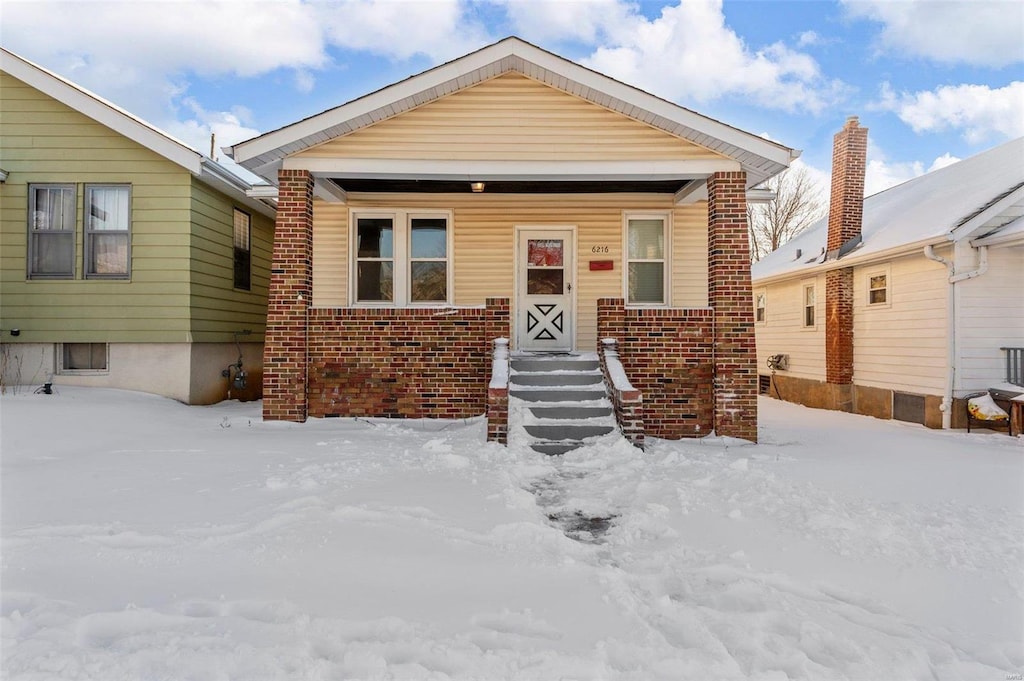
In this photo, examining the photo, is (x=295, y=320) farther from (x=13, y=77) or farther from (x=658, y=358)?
(x=13, y=77)

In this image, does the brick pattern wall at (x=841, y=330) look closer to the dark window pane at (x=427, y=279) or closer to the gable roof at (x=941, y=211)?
the gable roof at (x=941, y=211)

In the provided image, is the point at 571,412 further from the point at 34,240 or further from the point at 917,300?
the point at 34,240

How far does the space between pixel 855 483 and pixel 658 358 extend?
10.0ft

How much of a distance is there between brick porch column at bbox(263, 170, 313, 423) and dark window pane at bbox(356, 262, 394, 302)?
6.11ft

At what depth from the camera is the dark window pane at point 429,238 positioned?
9.53 m

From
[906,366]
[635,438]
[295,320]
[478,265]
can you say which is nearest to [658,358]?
[635,438]

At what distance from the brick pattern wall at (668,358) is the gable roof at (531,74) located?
2.39 m

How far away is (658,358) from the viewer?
25.1 ft

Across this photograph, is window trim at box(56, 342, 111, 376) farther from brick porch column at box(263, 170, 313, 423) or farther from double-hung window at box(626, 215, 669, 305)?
double-hung window at box(626, 215, 669, 305)

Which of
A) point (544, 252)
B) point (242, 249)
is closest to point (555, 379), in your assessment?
point (544, 252)

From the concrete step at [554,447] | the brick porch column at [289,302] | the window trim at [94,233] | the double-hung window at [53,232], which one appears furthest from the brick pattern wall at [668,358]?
the double-hung window at [53,232]

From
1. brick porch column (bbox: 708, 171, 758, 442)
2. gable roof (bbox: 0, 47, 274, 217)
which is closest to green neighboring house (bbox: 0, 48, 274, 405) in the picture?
gable roof (bbox: 0, 47, 274, 217)

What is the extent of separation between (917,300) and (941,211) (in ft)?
6.30

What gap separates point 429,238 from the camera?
9.55 meters
